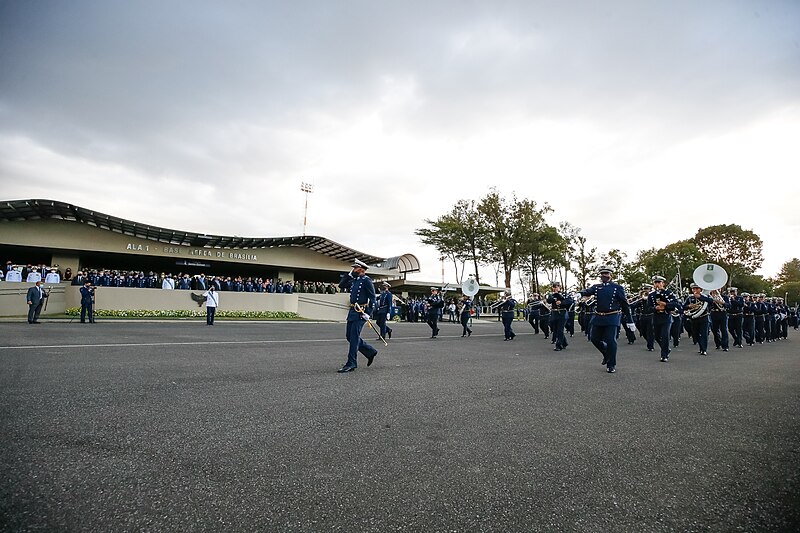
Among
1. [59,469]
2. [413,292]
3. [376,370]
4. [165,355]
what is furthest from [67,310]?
[413,292]

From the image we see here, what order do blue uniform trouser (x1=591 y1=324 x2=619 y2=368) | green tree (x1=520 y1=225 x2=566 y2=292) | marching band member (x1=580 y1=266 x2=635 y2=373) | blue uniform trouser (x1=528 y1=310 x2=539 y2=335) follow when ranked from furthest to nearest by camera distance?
green tree (x1=520 y1=225 x2=566 y2=292)
blue uniform trouser (x1=528 y1=310 x2=539 y2=335)
marching band member (x1=580 y1=266 x2=635 y2=373)
blue uniform trouser (x1=591 y1=324 x2=619 y2=368)

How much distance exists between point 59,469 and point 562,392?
18.0ft

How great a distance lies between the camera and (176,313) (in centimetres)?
2502

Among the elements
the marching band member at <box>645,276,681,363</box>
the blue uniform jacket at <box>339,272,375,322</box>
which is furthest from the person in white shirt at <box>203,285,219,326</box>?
the marching band member at <box>645,276,681,363</box>

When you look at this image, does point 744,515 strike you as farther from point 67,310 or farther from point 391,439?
point 67,310

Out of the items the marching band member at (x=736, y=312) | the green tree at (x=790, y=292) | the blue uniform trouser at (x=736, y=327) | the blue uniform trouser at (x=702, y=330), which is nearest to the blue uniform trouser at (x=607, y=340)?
the blue uniform trouser at (x=702, y=330)

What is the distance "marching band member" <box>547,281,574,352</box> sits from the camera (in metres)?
12.5

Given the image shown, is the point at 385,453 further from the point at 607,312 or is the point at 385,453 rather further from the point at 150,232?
the point at 150,232

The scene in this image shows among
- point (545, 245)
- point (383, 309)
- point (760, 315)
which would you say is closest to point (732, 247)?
point (545, 245)

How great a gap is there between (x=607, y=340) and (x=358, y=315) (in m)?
5.09

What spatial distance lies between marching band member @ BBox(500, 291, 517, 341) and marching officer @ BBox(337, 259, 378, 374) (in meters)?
8.88

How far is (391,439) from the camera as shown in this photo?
364 centimetres

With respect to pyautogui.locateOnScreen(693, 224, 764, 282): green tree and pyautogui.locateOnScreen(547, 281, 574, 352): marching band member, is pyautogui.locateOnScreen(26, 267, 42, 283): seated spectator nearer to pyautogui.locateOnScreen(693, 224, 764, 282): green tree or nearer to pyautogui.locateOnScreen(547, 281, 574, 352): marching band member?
pyautogui.locateOnScreen(547, 281, 574, 352): marching band member

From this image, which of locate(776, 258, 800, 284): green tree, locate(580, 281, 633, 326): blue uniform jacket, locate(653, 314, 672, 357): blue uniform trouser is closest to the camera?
locate(580, 281, 633, 326): blue uniform jacket
